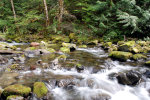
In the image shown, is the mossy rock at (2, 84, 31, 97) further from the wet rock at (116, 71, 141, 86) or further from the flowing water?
the wet rock at (116, 71, 141, 86)

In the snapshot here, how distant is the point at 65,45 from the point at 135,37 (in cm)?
819

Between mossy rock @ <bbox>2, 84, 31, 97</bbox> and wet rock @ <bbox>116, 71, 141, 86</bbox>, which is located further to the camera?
wet rock @ <bbox>116, 71, 141, 86</bbox>

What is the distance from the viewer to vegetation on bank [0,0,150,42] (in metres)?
12.4

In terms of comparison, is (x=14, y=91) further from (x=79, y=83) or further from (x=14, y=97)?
(x=79, y=83)

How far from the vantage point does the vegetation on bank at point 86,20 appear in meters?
12.4

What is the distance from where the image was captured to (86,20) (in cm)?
1548

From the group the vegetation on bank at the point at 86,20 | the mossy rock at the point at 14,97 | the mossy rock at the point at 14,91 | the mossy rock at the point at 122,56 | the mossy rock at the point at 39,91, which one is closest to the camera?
the mossy rock at the point at 14,97

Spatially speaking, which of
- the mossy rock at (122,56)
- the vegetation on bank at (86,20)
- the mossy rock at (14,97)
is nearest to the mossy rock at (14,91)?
the mossy rock at (14,97)

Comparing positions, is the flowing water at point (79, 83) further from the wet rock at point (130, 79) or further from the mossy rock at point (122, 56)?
the mossy rock at point (122, 56)

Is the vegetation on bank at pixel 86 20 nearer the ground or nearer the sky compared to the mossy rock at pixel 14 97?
nearer the sky

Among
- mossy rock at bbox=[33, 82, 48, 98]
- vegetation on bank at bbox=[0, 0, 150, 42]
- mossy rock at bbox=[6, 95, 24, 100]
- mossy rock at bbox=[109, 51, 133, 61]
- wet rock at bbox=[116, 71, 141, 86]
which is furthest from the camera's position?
vegetation on bank at bbox=[0, 0, 150, 42]

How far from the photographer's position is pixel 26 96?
12.1 ft

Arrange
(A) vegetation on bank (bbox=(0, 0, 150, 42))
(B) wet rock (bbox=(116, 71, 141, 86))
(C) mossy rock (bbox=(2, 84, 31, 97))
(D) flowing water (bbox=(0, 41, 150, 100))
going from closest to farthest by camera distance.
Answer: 1. (C) mossy rock (bbox=(2, 84, 31, 97))
2. (D) flowing water (bbox=(0, 41, 150, 100))
3. (B) wet rock (bbox=(116, 71, 141, 86))
4. (A) vegetation on bank (bbox=(0, 0, 150, 42))

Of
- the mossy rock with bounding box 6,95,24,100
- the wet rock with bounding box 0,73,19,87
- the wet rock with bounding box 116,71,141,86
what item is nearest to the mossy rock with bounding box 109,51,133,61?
the wet rock with bounding box 116,71,141,86
